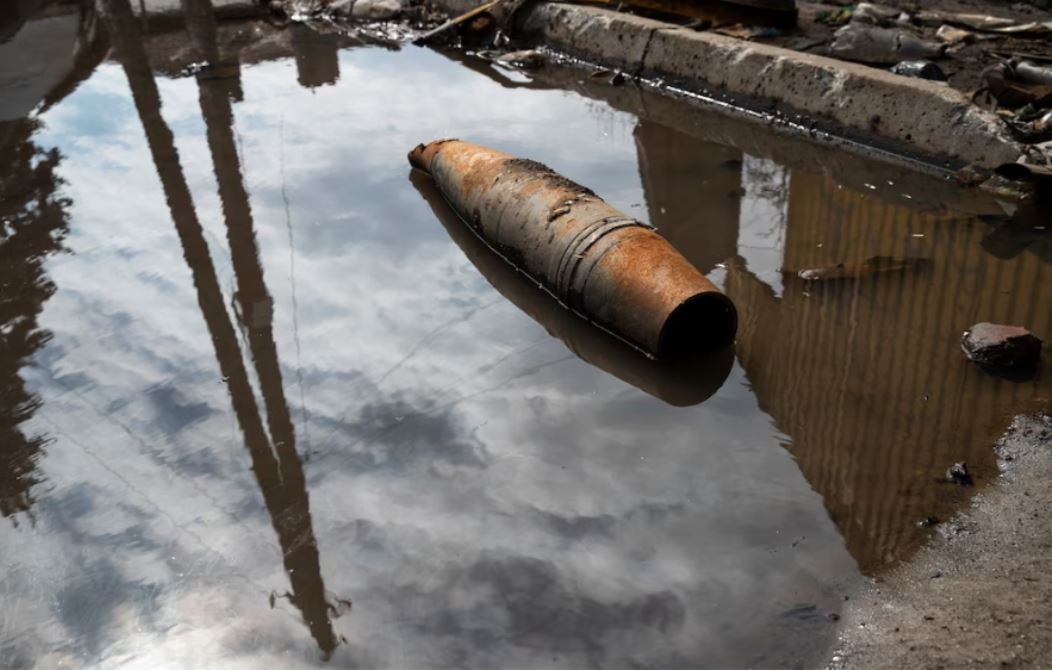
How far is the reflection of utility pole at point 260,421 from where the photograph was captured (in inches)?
119

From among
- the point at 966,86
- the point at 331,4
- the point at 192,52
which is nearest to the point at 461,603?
the point at 966,86

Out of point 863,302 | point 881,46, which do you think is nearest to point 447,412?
point 863,302

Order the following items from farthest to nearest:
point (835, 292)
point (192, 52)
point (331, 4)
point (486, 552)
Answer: point (331, 4) < point (192, 52) < point (835, 292) < point (486, 552)

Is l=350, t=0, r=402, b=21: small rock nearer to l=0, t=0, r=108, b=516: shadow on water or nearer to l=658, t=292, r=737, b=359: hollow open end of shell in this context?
l=0, t=0, r=108, b=516: shadow on water

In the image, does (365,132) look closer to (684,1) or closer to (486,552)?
(684,1)

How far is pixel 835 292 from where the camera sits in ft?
15.1

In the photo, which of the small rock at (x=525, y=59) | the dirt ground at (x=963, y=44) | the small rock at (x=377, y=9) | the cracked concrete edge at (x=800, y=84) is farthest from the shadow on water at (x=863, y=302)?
the small rock at (x=377, y=9)

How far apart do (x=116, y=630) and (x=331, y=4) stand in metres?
9.14

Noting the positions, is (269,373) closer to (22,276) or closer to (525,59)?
(22,276)

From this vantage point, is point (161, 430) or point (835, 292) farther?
point (835, 292)

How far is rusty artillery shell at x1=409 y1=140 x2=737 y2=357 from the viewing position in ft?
13.3

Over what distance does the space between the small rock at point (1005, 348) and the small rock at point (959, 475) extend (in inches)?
31.9

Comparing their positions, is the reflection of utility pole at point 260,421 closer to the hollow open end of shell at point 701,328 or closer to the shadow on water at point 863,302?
the hollow open end of shell at point 701,328

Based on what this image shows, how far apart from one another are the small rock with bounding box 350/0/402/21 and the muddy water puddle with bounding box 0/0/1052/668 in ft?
13.8
